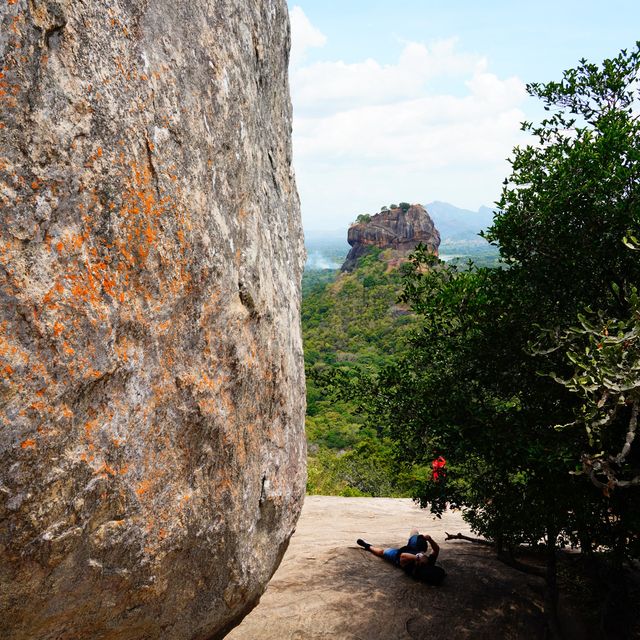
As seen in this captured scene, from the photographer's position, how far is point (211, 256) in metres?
4.88

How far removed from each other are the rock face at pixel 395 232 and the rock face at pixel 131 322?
7636 centimetres

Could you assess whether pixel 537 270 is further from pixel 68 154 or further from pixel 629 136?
pixel 68 154

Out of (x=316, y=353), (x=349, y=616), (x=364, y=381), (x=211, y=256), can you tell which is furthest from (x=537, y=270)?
(x=316, y=353)

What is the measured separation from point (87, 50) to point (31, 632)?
422cm

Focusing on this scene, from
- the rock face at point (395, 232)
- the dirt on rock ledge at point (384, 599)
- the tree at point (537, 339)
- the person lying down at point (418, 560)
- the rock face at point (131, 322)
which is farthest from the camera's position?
the rock face at point (395, 232)

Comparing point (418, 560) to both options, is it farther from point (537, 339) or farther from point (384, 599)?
point (537, 339)

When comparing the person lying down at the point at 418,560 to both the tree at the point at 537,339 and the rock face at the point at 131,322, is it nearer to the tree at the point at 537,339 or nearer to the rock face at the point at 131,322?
the tree at the point at 537,339

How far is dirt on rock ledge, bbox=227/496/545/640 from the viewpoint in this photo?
9.23 metres

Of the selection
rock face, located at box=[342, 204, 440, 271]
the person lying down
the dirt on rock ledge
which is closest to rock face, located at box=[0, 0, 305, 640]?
the dirt on rock ledge

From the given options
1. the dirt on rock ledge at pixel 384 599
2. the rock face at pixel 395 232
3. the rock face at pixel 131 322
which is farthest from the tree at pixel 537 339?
the rock face at pixel 395 232

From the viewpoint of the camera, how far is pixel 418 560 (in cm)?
1069

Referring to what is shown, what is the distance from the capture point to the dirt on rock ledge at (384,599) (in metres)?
9.23

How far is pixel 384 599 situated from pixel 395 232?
77.2m

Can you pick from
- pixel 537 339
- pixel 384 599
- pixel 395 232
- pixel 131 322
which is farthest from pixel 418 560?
pixel 395 232
